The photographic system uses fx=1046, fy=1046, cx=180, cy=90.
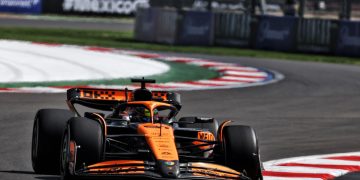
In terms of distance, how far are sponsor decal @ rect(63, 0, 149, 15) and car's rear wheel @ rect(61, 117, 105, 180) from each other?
1658 inches

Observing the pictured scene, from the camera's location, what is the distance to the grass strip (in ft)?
101

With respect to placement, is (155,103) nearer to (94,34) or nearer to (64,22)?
(94,34)

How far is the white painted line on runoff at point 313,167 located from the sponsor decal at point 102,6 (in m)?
39.8

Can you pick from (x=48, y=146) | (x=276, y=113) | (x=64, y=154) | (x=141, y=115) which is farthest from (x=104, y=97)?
(x=276, y=113)

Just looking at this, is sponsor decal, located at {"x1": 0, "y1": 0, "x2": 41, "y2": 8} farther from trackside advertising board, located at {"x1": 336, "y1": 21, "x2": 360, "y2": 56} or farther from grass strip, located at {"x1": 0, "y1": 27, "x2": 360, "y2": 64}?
trackside advertising board, located at {"x1": 336, "y1": 21, "x2": 360, "y2": 56}

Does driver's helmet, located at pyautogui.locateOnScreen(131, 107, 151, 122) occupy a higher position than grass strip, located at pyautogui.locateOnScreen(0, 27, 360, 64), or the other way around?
driver's helmet, located at pyautogui.locateOnScreen(131, 107, 151, 122)

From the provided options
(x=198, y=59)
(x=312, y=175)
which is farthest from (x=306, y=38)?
(x=312, y=175)

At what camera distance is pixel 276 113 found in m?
16.9

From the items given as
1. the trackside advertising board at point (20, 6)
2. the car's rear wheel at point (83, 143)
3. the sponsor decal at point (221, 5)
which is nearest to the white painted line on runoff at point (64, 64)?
the sponsor decal at point (221, 5)

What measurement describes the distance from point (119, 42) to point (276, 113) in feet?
59.6

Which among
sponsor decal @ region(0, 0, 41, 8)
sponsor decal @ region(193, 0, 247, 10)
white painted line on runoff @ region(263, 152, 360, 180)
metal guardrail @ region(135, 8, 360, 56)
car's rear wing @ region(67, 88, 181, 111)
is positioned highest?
car's rear wing @ region(67, 88, 181, 111)

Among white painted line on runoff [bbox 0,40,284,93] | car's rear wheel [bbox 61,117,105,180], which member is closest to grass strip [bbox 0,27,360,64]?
white painted line on runoff [bbox 0,40,284,93]

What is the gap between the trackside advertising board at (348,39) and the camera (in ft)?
101

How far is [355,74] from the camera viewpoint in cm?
2572
